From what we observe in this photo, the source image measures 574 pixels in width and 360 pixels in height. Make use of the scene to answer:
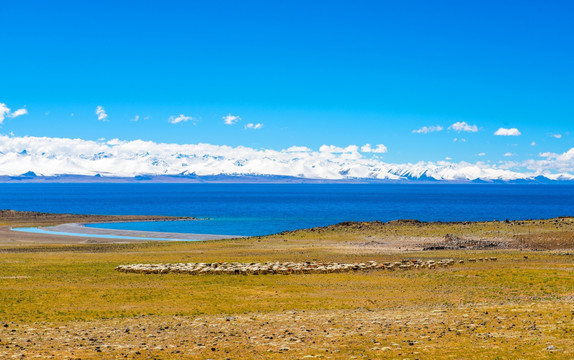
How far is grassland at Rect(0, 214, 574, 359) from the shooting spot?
19.7m

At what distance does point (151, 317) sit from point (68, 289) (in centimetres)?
1150

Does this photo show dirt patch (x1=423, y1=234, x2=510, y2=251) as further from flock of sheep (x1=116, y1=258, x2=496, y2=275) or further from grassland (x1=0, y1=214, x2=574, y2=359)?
flock of sheep (x1=116, y1=258, x2=496, y2=275)

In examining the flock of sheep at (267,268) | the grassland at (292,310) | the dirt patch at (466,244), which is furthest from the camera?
the dirt patch at (466,244)

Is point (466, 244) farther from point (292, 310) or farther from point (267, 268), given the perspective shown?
point (292, 310)

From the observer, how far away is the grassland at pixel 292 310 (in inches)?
775

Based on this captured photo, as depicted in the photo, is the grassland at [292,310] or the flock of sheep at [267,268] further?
the flock of sheep at [267,268]

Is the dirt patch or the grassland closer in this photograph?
the grassland

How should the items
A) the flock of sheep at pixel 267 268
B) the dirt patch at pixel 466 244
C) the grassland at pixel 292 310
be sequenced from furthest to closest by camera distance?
1. the dirt patch at pixel 466 244
2. the flock of sheep at pixel 267 268
3. the grassland at pixel 292 310

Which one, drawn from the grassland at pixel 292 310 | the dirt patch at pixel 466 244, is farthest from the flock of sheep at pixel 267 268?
the dirt patch at pixel 466 244

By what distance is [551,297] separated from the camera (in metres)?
30.0

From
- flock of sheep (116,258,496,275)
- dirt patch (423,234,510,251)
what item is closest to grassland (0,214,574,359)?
flock of sheep (116,258,496,275)

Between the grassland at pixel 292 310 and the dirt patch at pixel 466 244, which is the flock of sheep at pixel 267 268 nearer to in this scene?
the grassland at pixel 292 310

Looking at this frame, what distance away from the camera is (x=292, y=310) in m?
29.2

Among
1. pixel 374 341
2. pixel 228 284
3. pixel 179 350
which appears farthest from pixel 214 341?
pixel 228 284
